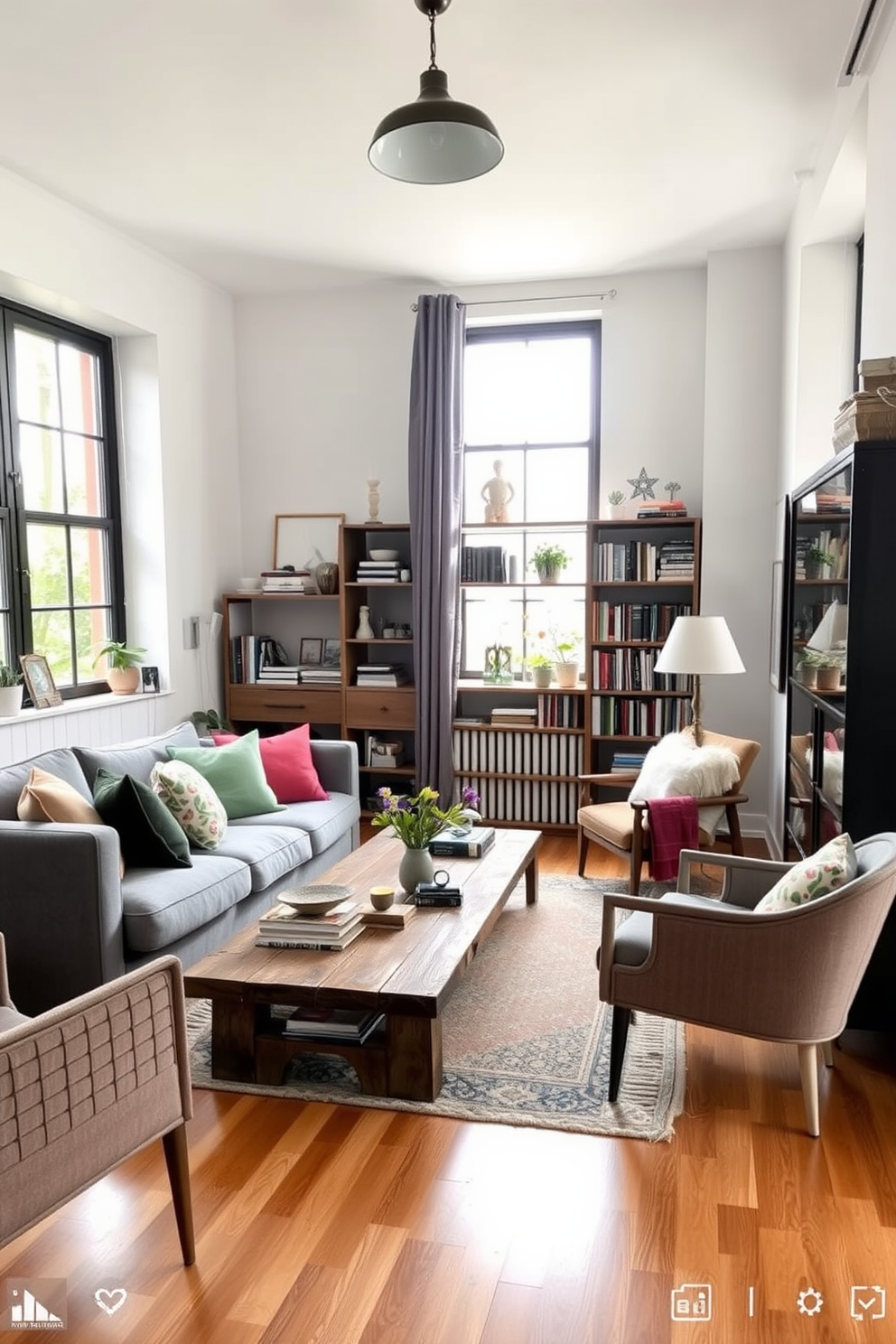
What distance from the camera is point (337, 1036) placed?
275cm

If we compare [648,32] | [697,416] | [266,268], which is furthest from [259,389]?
[648,32]

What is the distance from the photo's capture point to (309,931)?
2.90m

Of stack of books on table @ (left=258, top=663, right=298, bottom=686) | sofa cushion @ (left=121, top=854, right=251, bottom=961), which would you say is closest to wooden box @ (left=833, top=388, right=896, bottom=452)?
sofa cushion @ (left=121, top=854, right=251, bottom=961)

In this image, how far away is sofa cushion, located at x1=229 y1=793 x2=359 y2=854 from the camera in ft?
13.8

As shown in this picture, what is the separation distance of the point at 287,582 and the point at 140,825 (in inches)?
109

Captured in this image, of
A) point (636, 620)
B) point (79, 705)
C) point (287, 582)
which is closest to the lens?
point (79, 705)

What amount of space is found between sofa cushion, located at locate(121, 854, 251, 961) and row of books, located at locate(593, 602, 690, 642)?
271 centimetres

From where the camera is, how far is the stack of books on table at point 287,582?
593 centimetres

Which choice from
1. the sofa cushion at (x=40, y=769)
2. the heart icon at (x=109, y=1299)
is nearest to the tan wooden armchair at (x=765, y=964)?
the heart icon at (x=109, y=1299)

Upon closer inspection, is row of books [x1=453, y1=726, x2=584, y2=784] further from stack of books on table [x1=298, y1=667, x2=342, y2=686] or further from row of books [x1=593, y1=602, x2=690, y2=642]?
stack of books on table [x1=298, y1=667, x2=342, y2=686]

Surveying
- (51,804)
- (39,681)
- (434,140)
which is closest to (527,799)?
(39,681)

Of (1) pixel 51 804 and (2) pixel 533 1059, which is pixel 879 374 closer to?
(2) pixel 533 1059

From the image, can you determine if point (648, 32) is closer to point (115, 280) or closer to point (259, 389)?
point (115, 280)

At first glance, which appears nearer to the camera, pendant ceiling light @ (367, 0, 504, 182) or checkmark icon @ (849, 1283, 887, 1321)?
checkmark icon @ (849, 1283, 887, 1321)
